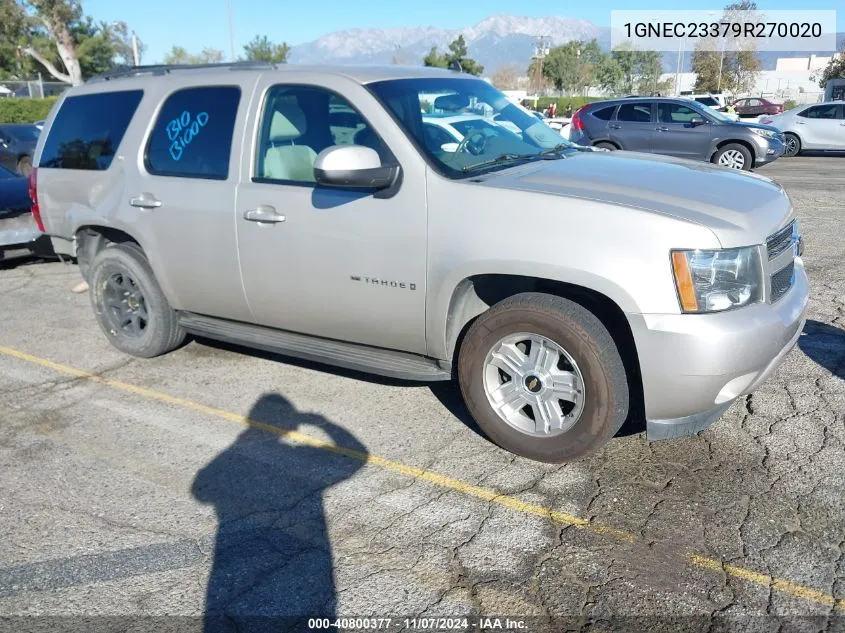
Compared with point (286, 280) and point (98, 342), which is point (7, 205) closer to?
point (98, 342)

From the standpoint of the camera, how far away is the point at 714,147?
15844mm

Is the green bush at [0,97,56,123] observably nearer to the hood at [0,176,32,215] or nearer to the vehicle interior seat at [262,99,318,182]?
the hood at [0,176,32,215]

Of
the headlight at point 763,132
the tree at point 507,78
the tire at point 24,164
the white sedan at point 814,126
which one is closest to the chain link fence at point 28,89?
the tire at point 24,164

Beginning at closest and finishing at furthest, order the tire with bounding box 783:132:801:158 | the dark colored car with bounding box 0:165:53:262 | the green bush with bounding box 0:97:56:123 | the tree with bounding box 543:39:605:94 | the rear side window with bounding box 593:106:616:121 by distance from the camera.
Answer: the dark colored car with bounding box 0:165:53:262
the rear side window with bounding box 593:106:616:121
the tire with bounding box 783:132:801:158
the green bush with bounding box 0:97:56:123
the tree with bounding box 543:39:605:94

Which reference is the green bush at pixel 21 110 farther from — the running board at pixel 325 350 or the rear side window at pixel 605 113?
the running board at pixel 325 350

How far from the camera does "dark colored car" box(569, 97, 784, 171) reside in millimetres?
15625

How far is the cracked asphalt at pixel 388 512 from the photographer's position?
293 centimetres

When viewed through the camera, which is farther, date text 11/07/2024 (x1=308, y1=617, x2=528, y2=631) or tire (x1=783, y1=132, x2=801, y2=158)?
tire (x1=783, y1=132, x2=801, y2=158)

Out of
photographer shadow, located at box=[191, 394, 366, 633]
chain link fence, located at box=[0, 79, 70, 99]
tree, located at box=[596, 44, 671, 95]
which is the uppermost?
tree, located at box=[596, 44, 671, 95]

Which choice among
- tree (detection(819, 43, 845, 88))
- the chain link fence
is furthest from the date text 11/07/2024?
tree (detection(819, 43, 845, 88))

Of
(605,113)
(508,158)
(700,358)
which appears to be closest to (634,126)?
(605,113)

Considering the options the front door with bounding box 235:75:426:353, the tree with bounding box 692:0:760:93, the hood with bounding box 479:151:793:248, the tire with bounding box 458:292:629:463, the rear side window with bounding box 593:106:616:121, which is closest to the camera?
the hood with bounding box 479:151:793:248

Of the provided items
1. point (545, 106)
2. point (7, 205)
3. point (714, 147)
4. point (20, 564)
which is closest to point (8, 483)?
point (20, 564)

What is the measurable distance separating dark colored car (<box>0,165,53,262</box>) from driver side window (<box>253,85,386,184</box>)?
15.6ft
